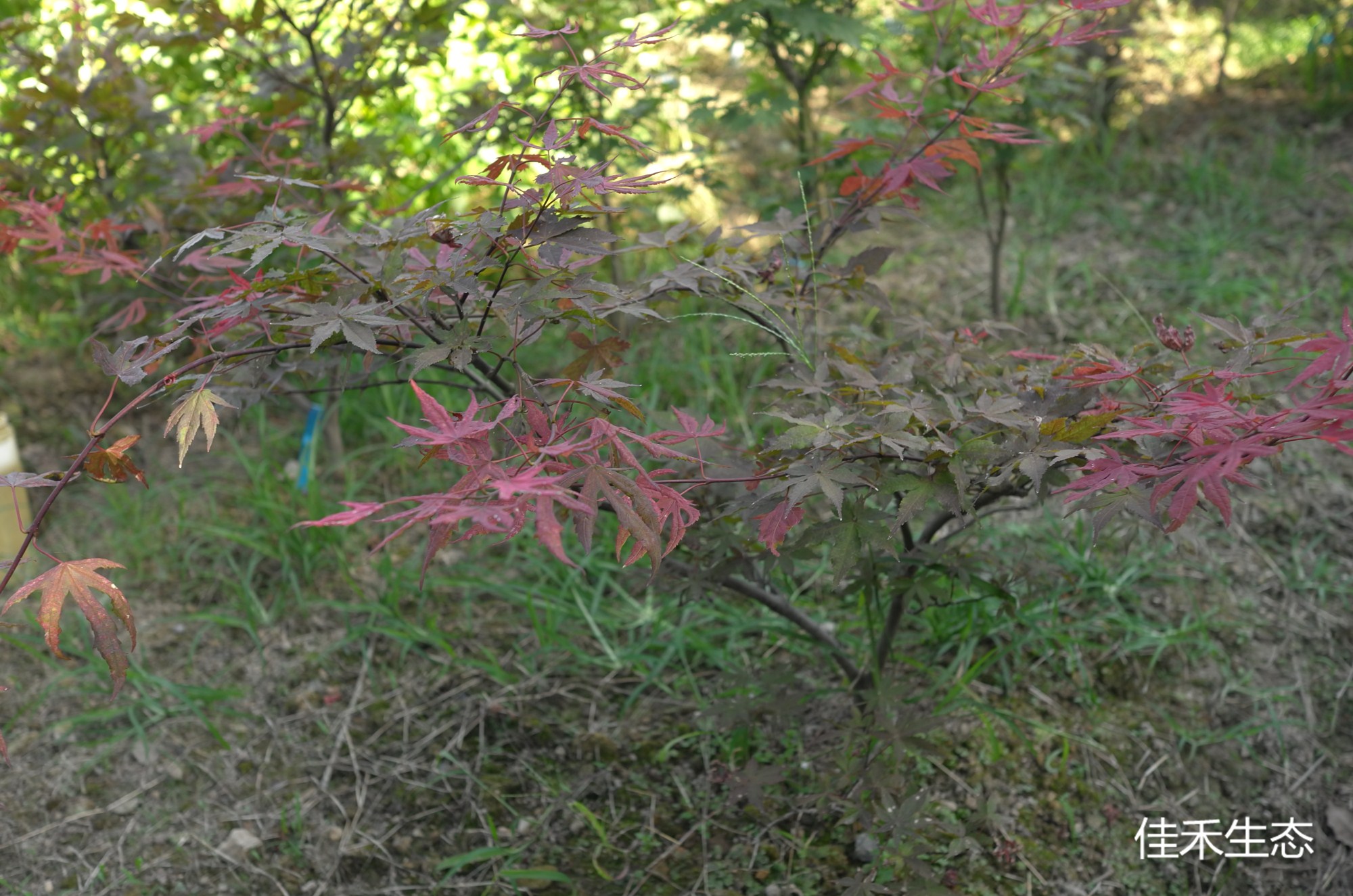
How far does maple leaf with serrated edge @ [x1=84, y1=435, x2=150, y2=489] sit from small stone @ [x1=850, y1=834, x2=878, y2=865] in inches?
50.1

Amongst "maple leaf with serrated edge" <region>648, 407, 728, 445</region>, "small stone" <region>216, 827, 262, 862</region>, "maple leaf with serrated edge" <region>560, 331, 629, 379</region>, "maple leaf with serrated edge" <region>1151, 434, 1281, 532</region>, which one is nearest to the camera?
"maple leaf with serrated edge" <region>1151, 434, 1281, 532</region>

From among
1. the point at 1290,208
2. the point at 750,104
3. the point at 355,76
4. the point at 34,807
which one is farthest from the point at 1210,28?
the point at 34,807

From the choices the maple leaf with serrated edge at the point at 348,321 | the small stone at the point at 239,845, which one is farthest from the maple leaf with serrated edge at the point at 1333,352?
the small stone at the point at 239,845

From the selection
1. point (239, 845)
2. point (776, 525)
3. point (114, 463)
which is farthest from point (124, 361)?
point (239, 845)

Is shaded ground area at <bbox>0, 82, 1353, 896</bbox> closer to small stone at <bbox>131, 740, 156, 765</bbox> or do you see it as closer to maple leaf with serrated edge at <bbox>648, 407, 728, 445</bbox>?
small stone at <bbox>131, 740, 156, 765</bbox>

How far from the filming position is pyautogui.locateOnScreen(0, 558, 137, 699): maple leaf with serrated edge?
109 cm

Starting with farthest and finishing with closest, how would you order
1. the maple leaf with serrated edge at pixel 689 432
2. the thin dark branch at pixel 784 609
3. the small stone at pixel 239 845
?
the small stone at pixel 239 845 → the thin dark branch at pixel 784 609 → the maple leaf with serrated edge at pixel 689 432

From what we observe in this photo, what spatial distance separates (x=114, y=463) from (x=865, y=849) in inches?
51.9

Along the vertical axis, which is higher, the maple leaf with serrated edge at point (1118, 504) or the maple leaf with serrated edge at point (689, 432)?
the maple leaf with serrated edge at point (689, 432)

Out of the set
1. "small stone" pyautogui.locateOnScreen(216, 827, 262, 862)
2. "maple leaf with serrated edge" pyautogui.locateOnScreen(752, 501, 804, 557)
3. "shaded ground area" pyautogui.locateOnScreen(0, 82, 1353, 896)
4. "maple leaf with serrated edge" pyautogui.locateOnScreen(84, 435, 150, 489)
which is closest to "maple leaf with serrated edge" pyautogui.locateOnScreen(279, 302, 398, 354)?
"maple leaf with serrated edge" pyautogui.locateOnScreen(84, 435, 150, 489)

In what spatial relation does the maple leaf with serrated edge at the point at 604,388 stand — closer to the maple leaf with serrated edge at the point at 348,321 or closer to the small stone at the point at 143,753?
the maple leaf with serrated edge at the point at 348,321

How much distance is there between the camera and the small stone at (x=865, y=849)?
1.76 metres

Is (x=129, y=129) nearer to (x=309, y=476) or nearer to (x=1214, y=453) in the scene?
(x=309, y=476)

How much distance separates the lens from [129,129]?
98.4 inches
